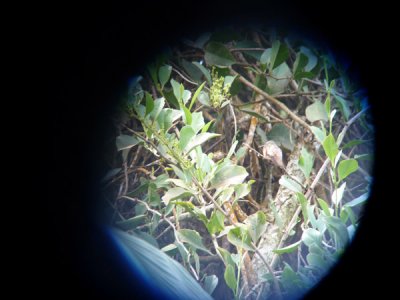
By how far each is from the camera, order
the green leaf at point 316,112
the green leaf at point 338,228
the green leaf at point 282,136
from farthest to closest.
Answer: the green leaf at point 282,136 < the green leaf at point 316,112 < the green leaf at point 338,228

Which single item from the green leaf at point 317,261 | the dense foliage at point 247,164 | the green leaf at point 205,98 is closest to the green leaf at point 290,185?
the dense foliage at point 247,164

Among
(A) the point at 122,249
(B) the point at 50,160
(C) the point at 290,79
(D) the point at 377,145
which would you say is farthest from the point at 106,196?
(D) the point at 377,145

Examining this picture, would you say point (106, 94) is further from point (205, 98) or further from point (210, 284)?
point (210, 284)

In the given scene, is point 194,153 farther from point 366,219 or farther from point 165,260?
point 366,219

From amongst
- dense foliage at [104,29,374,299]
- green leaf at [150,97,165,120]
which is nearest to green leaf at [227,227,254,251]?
dense foliage at [104,29,374,299]

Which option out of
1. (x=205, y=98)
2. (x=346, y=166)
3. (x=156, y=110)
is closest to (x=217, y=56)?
(x=205, y=98)

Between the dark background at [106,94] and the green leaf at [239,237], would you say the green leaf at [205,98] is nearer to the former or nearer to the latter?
the dark background at [106,94]

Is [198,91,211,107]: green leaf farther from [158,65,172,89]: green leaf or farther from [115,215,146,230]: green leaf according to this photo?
[115,215,146,230]: green leaf
